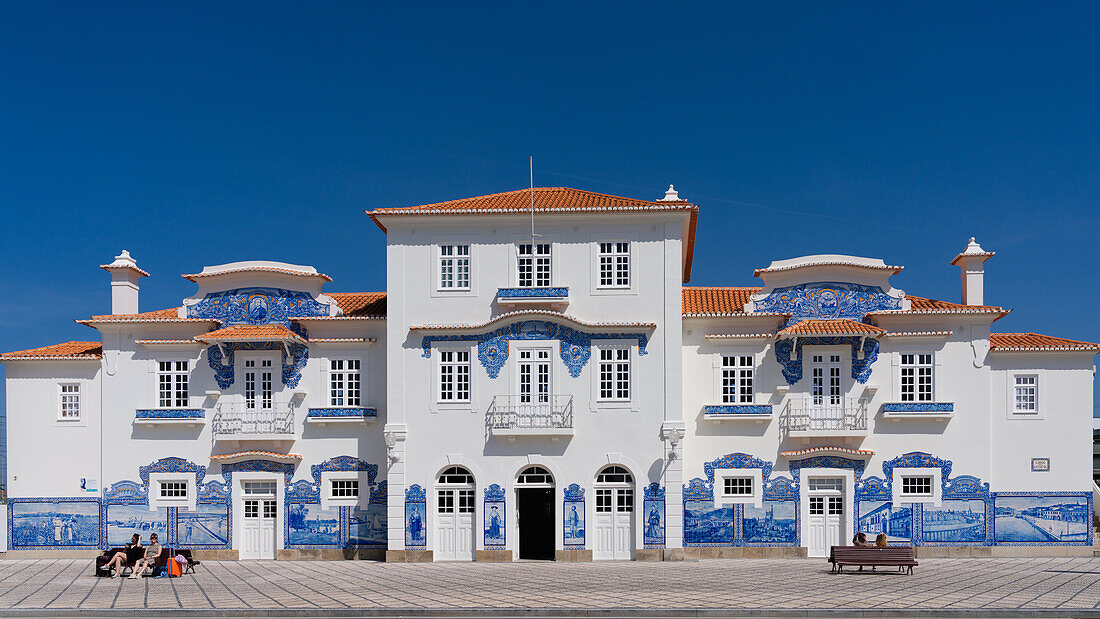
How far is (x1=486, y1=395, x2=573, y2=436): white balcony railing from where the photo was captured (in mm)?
28672

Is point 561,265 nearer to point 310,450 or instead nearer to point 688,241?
point 688,241

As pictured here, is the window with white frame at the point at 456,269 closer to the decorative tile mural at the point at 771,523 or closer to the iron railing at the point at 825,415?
the iron railing at the point at 825,415

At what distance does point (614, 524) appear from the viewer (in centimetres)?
2880

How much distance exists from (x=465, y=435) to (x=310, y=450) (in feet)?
15.7

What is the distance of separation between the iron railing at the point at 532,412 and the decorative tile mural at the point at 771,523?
18.9ft

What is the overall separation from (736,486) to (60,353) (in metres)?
20.2

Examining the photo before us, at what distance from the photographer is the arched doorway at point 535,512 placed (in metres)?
29.1

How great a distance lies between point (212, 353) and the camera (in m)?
30.9

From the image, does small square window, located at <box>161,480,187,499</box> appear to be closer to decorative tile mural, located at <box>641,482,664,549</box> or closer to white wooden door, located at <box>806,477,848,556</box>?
decorative tile mural, located at <box>641,482,664,549</box>

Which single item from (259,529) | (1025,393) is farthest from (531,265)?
(1025,393)

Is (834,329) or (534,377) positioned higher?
(834,329)

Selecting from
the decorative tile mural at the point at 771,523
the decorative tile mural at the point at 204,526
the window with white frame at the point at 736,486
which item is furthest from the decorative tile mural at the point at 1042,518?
the decorative tile mural at the point at 204,526

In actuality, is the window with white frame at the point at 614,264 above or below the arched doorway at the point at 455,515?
above

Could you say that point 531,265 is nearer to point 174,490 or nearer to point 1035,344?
point 174,490
